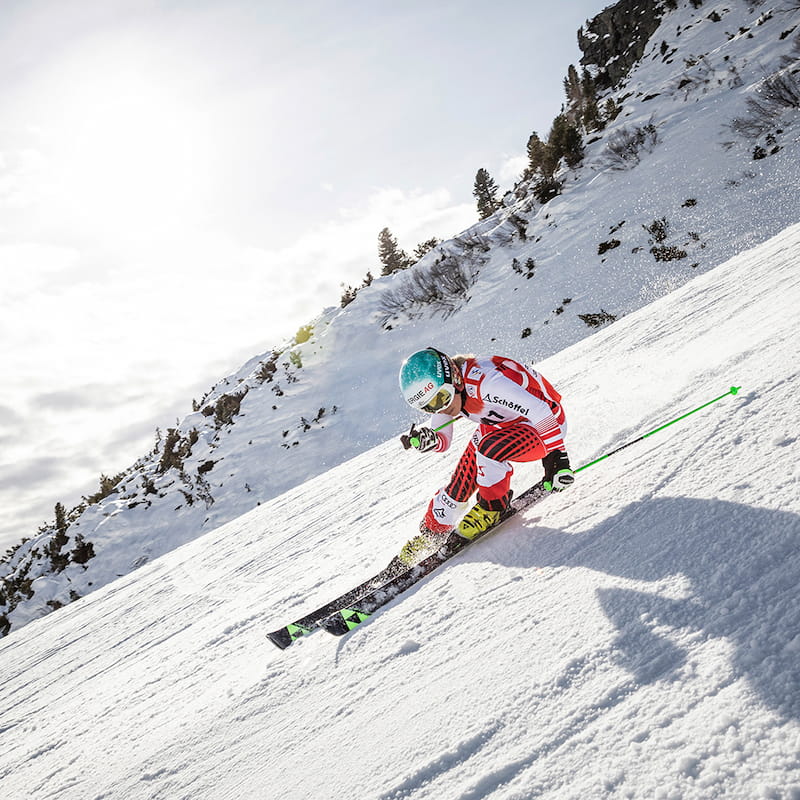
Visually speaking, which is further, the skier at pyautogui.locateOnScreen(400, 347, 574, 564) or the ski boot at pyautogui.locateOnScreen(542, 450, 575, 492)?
the skier at pyautogui.locateOnScreen(400, 347, 574, 564)

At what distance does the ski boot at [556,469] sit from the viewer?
2.91 m

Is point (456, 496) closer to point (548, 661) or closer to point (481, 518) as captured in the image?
point (481, 518)

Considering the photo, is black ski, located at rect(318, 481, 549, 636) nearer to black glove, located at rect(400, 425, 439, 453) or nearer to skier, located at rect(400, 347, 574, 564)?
skier, located at rect(400, 347, 574, 564)

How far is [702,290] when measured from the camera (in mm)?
6719

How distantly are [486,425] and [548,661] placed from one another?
1.77 metres

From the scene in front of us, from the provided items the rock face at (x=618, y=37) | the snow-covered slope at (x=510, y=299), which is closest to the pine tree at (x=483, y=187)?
the rock face at (x=618, y=37)

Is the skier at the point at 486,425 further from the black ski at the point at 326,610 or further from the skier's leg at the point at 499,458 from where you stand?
the black ski at the point at 326,610

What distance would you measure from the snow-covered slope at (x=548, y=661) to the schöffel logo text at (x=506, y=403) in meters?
0.61

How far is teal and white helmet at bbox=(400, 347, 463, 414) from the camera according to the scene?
3137mm

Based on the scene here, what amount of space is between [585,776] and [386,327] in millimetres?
19307

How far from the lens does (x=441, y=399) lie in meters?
3.15

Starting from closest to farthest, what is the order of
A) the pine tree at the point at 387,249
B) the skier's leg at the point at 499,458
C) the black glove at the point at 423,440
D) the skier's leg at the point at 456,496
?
the skier's leg at the point at 499,458 → the skier's leg at the point at 456,496 → the black glove at the point at 423,440 → the pine tree at the point at 387,249

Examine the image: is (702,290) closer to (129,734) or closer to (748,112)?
(129,734)

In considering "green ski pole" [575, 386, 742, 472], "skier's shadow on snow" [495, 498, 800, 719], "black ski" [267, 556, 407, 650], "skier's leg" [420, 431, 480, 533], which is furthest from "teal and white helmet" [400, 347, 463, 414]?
"skier's shadow on snow" [495, 498, 800, 719]
